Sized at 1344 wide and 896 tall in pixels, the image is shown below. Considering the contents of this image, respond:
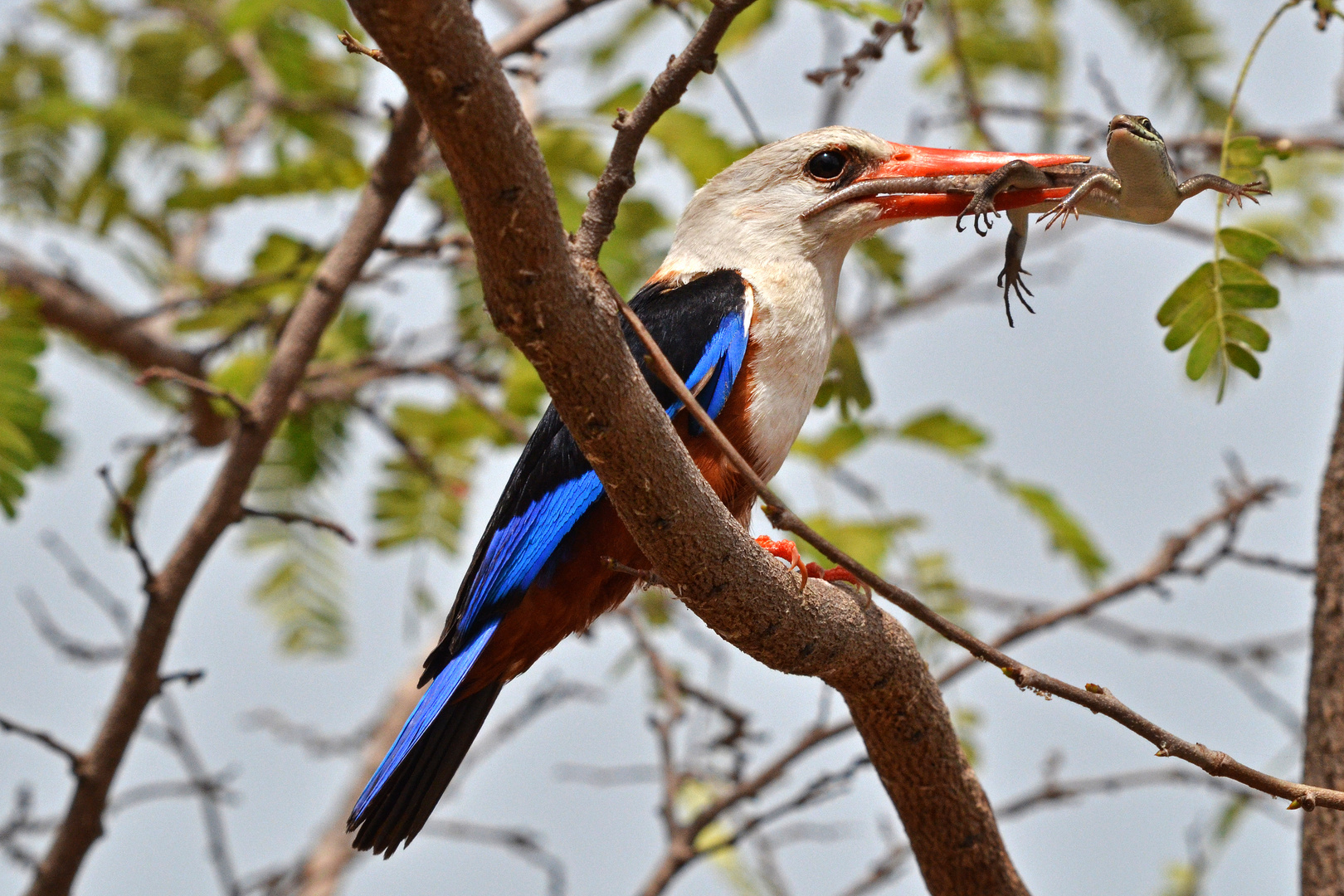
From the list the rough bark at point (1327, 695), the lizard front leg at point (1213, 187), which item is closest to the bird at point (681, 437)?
the lizard front leg at point (1213, 187)

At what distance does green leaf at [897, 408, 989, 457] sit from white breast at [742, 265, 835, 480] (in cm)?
141

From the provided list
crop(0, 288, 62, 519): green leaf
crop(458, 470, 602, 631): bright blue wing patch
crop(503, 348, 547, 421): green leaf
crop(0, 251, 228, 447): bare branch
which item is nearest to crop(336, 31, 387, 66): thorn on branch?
crop(458, 470, 602, 631): bright blue wing patch

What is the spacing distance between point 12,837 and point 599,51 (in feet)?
13.8

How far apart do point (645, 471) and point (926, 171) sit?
1241 mm

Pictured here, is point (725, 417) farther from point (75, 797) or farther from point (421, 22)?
point (75, 797)

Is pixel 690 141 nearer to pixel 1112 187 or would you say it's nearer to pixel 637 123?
pixel 1112 187

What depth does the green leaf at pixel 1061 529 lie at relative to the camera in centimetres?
422

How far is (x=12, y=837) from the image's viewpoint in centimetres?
373

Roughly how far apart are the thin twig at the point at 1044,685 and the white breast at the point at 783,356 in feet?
2.09

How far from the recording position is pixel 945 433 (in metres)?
4.01

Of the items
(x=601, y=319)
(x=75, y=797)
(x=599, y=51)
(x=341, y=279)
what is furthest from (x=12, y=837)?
(x=599, y=51)

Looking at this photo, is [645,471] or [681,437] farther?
[681,437]

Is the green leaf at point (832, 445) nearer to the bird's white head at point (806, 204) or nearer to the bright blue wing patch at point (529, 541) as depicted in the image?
the bird's white head at point (806, 204)

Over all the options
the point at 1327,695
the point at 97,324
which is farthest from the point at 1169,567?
the point at 97,324
